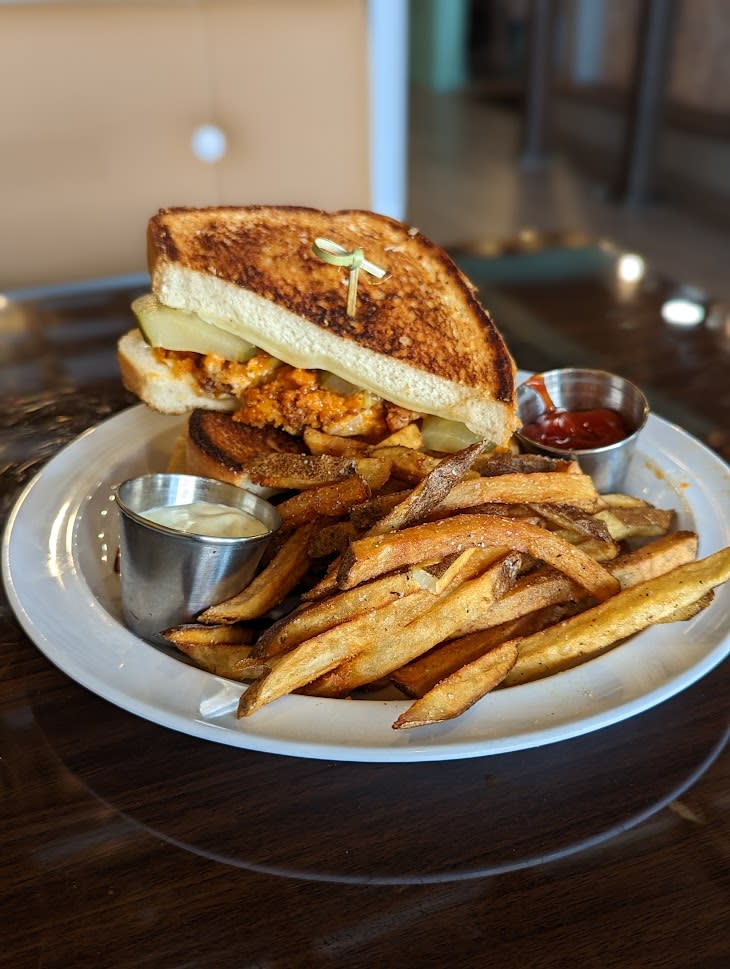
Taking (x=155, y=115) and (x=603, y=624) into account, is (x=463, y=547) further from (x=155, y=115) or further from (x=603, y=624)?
(x=155, y=115)

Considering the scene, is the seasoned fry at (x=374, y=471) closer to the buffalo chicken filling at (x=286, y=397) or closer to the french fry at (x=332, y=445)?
the french fry at (x=332, y=445)

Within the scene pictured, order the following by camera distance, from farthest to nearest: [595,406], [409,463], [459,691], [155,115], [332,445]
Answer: [155,115]
[595,406]
[332,445]
[409,463]
[459,691]

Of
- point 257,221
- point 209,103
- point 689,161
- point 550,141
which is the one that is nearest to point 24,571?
point 257,221

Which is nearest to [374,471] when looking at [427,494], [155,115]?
[427,494]

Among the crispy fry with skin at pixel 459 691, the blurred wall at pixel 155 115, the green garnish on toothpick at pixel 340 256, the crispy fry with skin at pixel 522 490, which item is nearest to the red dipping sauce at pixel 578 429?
the crispy fry with skin at pixel 522 490

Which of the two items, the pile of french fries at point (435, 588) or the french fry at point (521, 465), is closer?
the pile of french fries at point (435, 588)

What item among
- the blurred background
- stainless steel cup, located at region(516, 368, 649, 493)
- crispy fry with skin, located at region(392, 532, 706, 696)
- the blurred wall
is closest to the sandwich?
stainless steel cup, located at region(516, 368, 649, 493)
